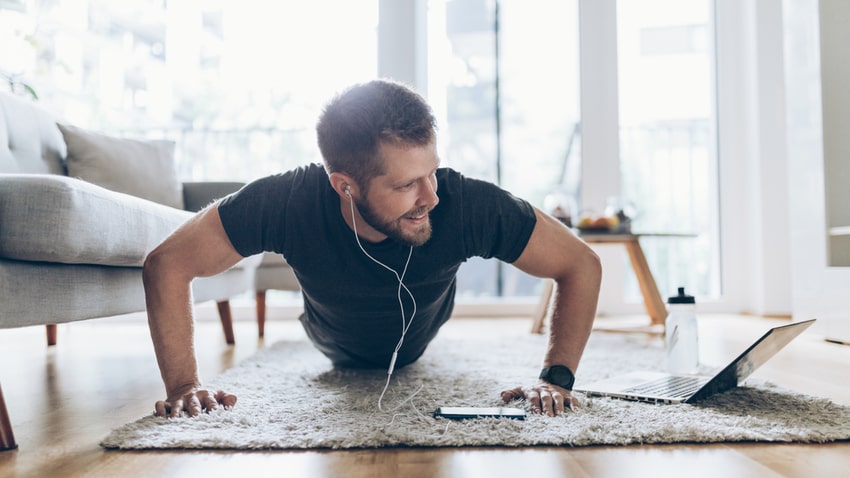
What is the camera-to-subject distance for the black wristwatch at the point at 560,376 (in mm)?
1181

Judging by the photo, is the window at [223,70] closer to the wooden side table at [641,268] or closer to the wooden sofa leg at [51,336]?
the wooden sofa leg at [51,336]

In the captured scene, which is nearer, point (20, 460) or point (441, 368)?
point (20, 460)

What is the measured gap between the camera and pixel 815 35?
2316 millimetres

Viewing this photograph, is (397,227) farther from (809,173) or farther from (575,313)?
(809,173)

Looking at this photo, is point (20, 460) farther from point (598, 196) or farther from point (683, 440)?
point (598, 196)

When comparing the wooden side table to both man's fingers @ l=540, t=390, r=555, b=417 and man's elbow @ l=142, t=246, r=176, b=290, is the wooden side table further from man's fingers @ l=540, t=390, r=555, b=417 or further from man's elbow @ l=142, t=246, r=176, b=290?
man's elbow @ l=142, t=246, r=176, b=290

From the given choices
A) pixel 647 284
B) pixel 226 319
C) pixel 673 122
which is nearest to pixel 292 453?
pixel 226 319

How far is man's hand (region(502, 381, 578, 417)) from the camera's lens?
1104 millimetres

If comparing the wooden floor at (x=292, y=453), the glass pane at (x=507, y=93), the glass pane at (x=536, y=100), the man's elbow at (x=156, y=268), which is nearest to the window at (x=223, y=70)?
the glass pane at (x=507, y=93)

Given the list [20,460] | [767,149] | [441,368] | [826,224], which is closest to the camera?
[20,460]

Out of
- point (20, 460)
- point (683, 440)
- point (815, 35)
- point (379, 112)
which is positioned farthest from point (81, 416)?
point (815, 35)

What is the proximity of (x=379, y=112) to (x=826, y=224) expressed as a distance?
1832 mm

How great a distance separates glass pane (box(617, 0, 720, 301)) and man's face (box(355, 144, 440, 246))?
2.64 meters

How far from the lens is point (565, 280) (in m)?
1.25
